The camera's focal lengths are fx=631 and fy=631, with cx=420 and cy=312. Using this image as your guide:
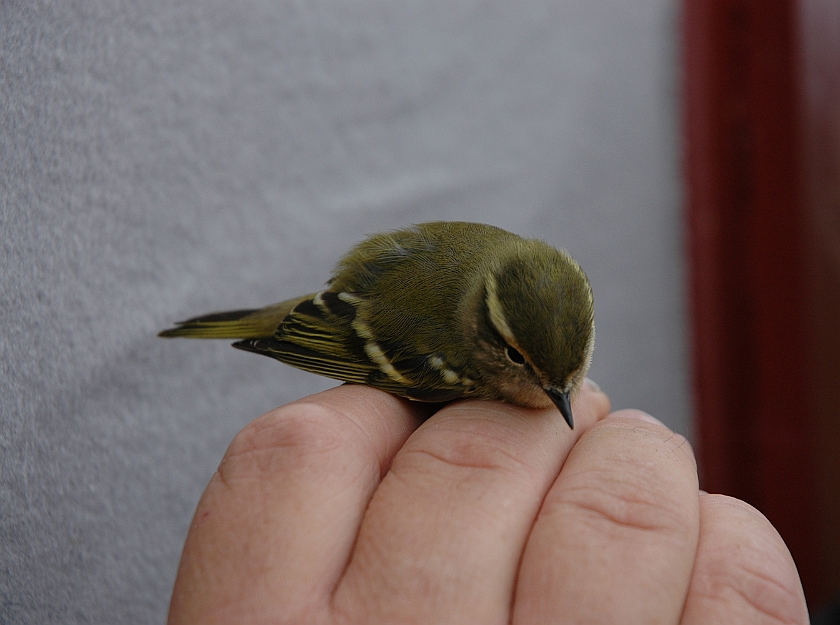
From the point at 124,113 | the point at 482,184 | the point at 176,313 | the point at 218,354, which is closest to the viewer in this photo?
the point at 124,113

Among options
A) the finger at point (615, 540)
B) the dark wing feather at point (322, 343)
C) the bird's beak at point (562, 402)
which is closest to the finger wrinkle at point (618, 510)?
the finger at point (615, 540)

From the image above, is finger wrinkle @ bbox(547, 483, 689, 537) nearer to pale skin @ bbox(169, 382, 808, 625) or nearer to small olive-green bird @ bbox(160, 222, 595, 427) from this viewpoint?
pale skin @ bbox(169, 382, 808, 625)

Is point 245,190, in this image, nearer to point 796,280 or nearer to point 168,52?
point 168,52

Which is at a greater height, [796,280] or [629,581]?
[629,581]

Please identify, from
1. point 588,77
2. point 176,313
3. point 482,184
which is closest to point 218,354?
point 176,313

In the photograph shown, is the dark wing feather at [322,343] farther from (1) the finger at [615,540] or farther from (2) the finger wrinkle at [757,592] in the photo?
(2) the finger wrinkle at [757,592]

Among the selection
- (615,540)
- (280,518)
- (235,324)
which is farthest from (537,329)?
(235,324)

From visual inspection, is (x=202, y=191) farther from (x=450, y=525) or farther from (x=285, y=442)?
(x=450, y=525)

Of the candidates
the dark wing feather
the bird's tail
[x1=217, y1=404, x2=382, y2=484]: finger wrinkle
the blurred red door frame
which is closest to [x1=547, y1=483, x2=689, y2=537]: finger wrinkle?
[x1=217, y1=404, x2=382, y2=484]: finger wrinkle
